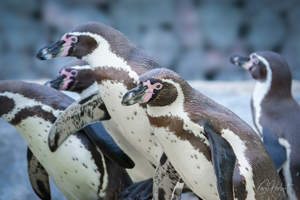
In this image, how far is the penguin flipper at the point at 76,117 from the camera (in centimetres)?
148

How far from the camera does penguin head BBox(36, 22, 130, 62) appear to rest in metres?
1.39

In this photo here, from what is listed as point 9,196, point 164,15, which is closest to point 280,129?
point 9,196

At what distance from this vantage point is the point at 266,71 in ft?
6.55

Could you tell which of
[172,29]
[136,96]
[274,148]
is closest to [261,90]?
[274,148]

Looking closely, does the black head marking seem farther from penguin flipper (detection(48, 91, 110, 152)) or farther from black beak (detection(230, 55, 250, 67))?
black beak (detection(230, 55, 250, 67))

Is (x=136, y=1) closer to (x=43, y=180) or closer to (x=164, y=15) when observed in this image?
(x=164, y=15)

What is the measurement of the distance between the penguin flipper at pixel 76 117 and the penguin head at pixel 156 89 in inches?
17.8

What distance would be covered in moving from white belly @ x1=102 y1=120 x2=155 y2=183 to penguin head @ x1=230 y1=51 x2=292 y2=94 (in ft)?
2.69

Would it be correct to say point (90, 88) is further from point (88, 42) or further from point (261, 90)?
point (261, 90)

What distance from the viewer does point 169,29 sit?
253 inches

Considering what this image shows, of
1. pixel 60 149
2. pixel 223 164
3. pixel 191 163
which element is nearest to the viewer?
pixel 223 164

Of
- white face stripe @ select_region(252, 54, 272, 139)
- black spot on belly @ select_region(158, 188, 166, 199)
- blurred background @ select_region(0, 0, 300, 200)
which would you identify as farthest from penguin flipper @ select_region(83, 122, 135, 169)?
blurred background @ select_region(0, 0, 300, 200)

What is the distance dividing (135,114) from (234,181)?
46cm

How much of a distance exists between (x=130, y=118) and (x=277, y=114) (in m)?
0.89
